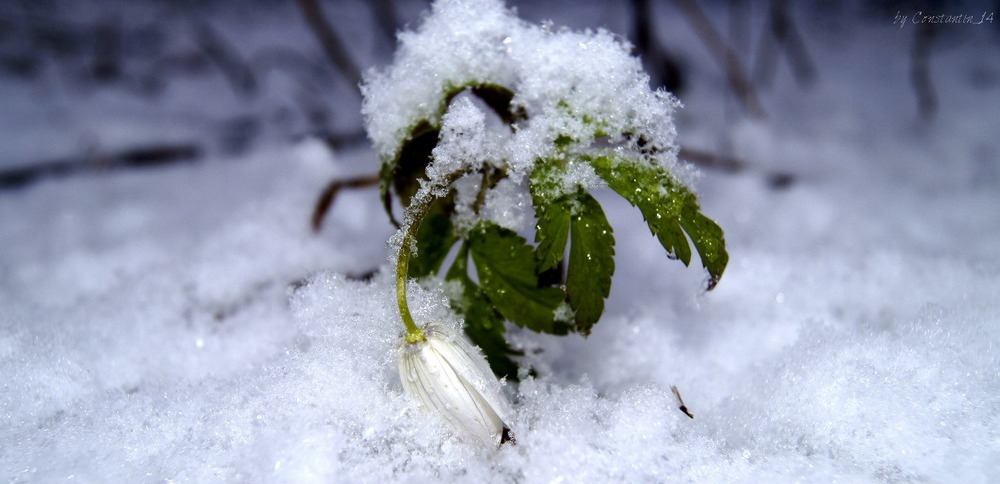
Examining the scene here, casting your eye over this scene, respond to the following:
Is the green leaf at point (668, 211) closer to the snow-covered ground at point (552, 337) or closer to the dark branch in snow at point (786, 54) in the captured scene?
the snow-covered ground at point (552, 337)

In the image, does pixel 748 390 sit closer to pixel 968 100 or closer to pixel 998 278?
pixel 998 278

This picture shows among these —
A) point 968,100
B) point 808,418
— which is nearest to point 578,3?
point 968,100

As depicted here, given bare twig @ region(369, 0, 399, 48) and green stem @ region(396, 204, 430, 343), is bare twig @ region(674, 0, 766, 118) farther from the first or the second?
green stem @ region(396, 204, 430, 343)

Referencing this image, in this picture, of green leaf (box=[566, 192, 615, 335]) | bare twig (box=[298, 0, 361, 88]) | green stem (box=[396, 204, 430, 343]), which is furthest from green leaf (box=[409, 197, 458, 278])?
bare twig (box=[298, 0, 361, 88])

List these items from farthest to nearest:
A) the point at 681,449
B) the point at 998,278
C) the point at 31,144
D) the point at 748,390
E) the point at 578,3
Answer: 1. the point at 578,3
2. the point at 31,144
3. the point at 998,278
4. the point at 748,390
5. the point at 681,449

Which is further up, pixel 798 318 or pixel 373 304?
pixel 798 318

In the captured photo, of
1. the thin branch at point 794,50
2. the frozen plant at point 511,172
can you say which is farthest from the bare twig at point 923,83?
the frozen plant at point 511,172
